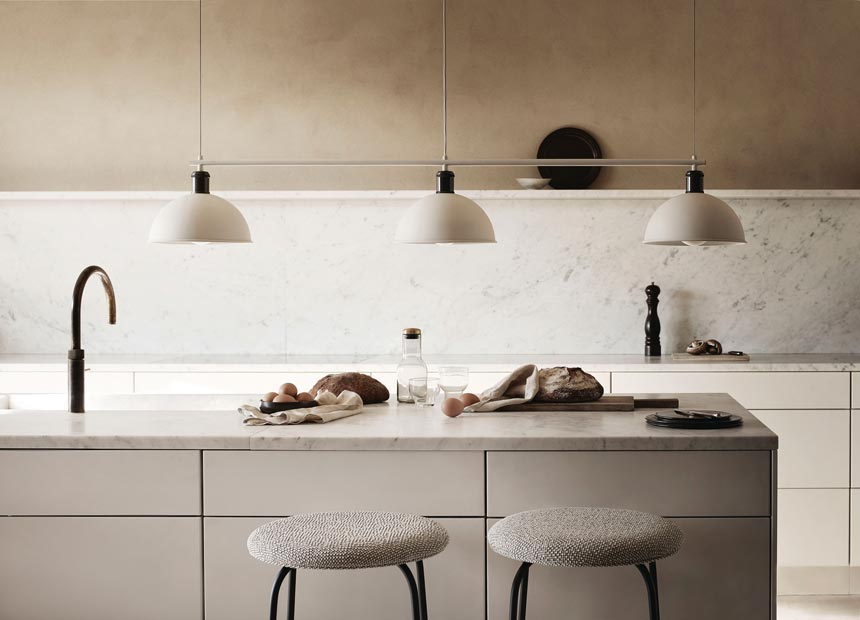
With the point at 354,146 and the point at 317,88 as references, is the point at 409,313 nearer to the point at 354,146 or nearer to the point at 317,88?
the point at 354,146

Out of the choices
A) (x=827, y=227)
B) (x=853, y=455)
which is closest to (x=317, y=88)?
(x=827, y=227)

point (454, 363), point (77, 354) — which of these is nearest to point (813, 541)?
point (454, 363)

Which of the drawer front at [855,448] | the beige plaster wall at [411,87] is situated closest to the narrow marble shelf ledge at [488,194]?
the beige plaster wall at [411,87]

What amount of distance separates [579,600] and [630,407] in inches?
26.0

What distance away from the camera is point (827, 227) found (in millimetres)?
4707

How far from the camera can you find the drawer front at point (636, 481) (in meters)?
2.37

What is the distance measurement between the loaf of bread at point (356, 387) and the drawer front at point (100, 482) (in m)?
0.62

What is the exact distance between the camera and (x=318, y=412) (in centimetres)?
263

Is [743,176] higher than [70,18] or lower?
lower

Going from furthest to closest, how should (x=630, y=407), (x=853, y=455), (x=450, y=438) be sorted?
(x=853, y=455) < (x=630, y=407) < (x=450, y=438)

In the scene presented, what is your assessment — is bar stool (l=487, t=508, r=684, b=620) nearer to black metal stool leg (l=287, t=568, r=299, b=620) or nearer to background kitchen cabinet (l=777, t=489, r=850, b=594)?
black metal stool leg (l=287, t=568, r=299, b=620)

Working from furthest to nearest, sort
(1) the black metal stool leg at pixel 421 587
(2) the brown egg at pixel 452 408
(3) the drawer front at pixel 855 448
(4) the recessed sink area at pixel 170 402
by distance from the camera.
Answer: (3) the drawer front at pixel 855 448 < (4) the recessed sink area at pixel 170 402 < (2) the brown egg at pixel 452 408 < (1) the black metal stool leg at pixel 421 587

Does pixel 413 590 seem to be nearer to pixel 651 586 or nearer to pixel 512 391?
pixel 651 586

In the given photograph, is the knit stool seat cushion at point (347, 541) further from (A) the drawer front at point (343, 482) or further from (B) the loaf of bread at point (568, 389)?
(B) the loaf of bread at point (568, 389)
